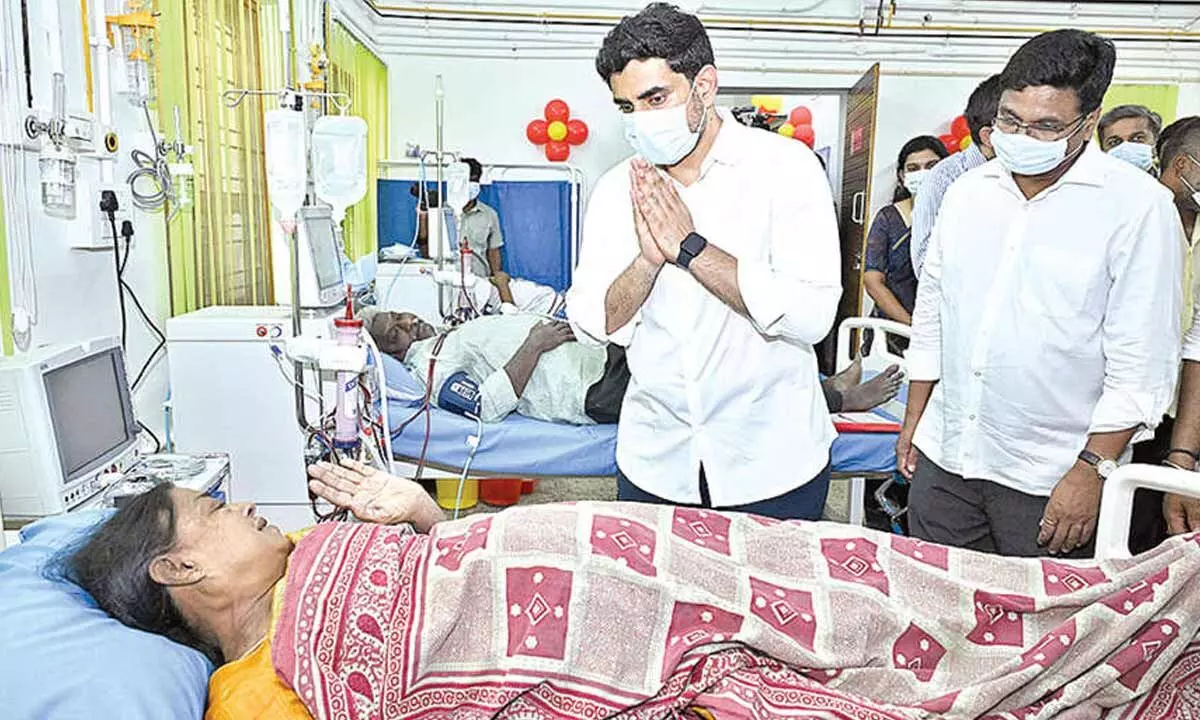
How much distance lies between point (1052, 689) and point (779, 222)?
876 mm

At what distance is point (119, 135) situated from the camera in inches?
95.5

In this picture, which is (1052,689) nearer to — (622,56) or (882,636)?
(882,636)

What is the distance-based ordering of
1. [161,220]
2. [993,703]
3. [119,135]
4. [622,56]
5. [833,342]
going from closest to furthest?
[993,703] < [622,56] < [119,135] < [161,220] < [833,342]

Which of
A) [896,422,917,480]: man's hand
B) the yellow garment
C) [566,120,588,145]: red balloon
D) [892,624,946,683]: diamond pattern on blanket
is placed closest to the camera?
the yellow garment

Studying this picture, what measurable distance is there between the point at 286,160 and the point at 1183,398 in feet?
6.18

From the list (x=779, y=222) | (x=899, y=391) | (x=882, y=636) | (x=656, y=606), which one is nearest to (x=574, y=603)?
(x=656, y=606)

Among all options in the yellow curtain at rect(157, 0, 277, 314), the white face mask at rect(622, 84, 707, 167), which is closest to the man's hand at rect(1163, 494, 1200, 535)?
the white face mask at rect(622, 84, 707, 167)

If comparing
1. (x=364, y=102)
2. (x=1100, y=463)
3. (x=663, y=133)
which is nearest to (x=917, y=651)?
(x=1100, y=463)

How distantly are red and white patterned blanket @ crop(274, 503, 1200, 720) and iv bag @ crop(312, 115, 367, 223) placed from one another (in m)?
1.12

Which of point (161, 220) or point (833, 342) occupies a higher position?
point (161, 220)

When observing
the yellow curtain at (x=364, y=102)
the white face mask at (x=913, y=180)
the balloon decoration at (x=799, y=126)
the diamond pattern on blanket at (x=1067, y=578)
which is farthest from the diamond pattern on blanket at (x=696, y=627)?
the balloon decoration at (x=799, y=126)

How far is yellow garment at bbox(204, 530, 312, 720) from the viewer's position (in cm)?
124

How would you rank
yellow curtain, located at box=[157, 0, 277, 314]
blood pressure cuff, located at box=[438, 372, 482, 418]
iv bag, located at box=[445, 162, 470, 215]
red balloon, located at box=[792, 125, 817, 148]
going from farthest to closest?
red balloon, located at box=[792, 125, 817, 148] < iv bag, located at box=[445, 162, 470, 215] < blood pressure cuff, located at box=[438, 372, 482, 418] < yellow curtain, located at box=[157, 0, 277, 314]

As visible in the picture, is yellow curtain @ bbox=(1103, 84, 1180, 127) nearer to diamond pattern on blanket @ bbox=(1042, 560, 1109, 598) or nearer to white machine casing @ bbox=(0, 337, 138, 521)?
diamond pattern on blanket @ bbox=(1042, 560, 1109, 598)
